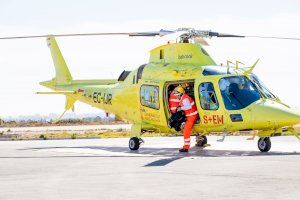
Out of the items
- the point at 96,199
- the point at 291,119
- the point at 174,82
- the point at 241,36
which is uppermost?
the point at 241,36

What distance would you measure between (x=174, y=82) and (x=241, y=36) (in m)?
2.76

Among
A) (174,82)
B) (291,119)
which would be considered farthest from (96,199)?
(174,82)

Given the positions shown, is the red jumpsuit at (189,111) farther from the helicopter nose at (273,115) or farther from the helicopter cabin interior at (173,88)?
the helicopter nose at (273,115)

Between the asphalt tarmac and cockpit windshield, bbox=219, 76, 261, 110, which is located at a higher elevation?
cockpit windshield, bbox=219, 76, 261, 110

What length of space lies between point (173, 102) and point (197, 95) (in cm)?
117

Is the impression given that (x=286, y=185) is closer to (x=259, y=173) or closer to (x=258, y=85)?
(x=259, y=173)

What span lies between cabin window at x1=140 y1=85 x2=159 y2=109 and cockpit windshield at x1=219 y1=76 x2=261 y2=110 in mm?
2839

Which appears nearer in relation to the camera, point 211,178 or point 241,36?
point 211,178

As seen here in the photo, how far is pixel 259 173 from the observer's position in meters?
12.4

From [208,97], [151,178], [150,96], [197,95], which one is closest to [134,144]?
[150,96]

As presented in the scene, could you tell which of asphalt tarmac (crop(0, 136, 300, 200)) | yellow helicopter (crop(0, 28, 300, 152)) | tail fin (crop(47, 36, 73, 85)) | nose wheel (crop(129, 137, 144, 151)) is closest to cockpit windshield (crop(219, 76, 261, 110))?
yellow helicopter (crop(0, 28, 300, 152))

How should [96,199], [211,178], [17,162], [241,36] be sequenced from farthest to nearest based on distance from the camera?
[241,36] → [17,162] → [211,178] → [96,199]

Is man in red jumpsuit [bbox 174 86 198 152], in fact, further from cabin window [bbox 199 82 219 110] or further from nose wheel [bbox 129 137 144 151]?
nose wheel [bbox 129 137 144 151]

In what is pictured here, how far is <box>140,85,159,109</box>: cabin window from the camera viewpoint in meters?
21.4
